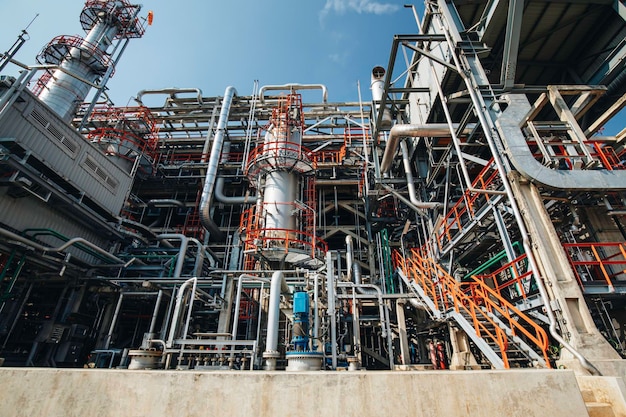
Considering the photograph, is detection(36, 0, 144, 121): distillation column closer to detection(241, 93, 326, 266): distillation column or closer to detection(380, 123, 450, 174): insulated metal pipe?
detection(241, 93, 326, 266): distillation column

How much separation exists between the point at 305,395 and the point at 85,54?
857 inches

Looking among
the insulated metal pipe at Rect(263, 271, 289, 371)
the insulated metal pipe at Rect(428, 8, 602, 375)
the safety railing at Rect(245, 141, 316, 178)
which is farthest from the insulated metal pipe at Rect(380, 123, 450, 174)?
the insulated metal pipe at Rect(263, 271, 289, 371)

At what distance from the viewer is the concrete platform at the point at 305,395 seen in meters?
3.00

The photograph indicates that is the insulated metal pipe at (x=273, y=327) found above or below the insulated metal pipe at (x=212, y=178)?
below

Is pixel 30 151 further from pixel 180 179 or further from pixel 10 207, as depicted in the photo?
pixel 180 179

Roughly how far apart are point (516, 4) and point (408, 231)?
858 cm

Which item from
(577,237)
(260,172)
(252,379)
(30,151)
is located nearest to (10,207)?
(30,151)

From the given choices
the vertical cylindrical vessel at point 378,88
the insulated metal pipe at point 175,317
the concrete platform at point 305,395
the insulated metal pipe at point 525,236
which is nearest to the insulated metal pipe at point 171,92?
the vertical cylindrical vessel at point 378,88

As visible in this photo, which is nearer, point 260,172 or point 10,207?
point 10,207

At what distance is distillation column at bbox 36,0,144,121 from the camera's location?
14609 mm

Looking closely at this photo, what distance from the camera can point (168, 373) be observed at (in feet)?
10.4

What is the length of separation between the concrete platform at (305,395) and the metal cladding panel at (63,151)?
8667mm

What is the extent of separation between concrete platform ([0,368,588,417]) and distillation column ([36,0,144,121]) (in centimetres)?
1499

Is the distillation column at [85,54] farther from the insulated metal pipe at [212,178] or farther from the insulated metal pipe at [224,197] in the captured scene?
the insulated metal pipe at [224,197]
